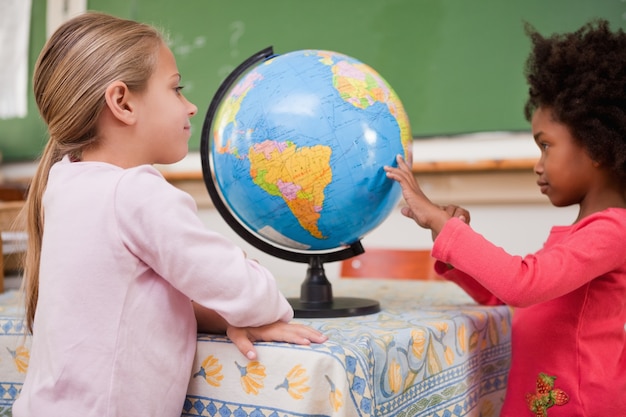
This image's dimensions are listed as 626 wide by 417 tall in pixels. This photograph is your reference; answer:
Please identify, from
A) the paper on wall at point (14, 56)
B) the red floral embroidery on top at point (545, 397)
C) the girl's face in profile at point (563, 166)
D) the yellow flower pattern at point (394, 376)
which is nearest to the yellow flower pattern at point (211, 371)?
the yellow flower pattern at point (394, 376)

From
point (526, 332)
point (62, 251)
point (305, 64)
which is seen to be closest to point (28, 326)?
point (62, 251)

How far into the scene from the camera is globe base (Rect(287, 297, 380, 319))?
3.91 feet

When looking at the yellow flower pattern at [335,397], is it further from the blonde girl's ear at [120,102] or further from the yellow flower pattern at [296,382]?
the blonde girl's ear at [120,102]

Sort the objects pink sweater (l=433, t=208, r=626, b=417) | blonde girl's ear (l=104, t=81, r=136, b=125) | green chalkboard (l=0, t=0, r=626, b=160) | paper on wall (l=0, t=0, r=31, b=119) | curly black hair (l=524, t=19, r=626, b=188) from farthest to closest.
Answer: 1. paper on wall (l=0, t=0, r=31, b=119)
2. green chalkboard (l=0, t=0, r=626, b=160)
3. curly black hair (l=524, t=19, r=626, b=188)
4. pink sweater (l=433, t=208, r=626, b=417)
5. blonde girl's ear (l=104, t=81, r=136, b=125)

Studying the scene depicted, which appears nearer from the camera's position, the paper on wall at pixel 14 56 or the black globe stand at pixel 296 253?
the black globe stand at pixel 296 253

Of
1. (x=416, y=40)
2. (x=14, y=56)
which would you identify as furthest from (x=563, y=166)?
(x=14, y=56)

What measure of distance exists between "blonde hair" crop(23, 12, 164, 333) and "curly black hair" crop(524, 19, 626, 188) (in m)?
0.75

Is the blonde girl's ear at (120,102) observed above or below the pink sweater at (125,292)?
above

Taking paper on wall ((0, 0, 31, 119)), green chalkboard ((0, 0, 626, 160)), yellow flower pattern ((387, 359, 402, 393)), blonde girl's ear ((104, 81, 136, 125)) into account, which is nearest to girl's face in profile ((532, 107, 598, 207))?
yellow flower pattern ((387, 359, 402, 393))

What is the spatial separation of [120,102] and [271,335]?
41cm

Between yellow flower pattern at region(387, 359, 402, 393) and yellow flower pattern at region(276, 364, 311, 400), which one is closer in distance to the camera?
yellow flower pattern at region(276, 364, 311, 400)

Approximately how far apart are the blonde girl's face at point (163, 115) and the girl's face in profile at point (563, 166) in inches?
26.9

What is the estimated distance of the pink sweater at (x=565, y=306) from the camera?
1.13 meters

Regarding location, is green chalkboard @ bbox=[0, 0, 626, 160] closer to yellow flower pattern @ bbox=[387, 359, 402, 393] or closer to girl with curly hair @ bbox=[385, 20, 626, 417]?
girl with curly hair @ bbox=[385, 20, 626, 417]
